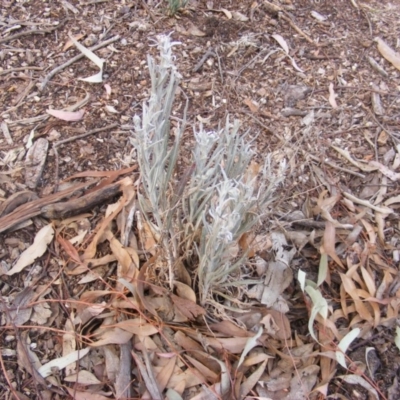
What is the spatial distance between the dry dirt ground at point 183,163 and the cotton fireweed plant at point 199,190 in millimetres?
116

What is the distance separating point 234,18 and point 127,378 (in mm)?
1414

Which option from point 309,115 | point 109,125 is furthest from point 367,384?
point 109,125

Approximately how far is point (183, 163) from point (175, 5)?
2.25 feet

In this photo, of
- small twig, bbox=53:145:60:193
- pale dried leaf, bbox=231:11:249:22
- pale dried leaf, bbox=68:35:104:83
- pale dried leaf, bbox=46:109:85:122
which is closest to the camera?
small twig, bbox=53:145:60:193

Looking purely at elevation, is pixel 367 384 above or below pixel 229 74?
below

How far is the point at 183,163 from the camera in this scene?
1.63m

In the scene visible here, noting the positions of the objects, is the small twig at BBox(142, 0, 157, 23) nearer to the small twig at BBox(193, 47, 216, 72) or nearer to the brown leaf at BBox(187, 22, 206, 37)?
the brown leaf at BBox(187, 22, 206, 37)

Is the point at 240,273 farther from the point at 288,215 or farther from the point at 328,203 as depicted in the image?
the point at 328,203

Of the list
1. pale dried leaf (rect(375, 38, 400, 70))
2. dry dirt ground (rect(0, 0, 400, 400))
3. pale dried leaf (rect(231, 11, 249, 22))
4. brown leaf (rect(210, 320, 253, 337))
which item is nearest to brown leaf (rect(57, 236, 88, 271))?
dry dirt ground (rect(0, 0, 400, 400))

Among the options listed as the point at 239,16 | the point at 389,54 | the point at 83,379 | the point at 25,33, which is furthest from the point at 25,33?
the point at 389,54

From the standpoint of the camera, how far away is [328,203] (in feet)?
5.29

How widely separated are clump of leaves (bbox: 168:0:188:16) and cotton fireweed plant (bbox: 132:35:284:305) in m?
0.91

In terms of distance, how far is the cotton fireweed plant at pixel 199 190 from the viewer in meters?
1.00

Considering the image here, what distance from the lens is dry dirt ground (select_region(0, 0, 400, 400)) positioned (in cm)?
132
